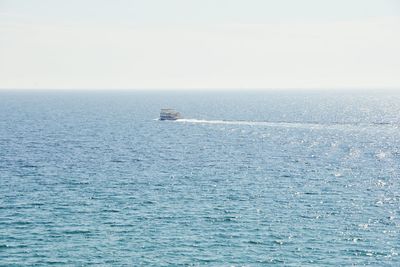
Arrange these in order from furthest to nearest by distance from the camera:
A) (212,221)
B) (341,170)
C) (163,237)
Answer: (341,170) → (212,221) → (163,237)

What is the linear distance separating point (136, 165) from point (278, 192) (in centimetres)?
4312

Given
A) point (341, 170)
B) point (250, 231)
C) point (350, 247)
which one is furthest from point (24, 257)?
point (341, 170)

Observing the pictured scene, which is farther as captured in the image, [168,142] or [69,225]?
[168,142]

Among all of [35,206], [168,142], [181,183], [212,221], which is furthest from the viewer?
[168,142]

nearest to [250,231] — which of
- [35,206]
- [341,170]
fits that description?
[35,206]

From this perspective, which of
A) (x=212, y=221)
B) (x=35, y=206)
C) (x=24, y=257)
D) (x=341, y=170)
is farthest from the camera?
(x=341, y=170)

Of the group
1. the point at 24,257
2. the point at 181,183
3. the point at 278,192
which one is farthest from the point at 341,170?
the point at 24,257

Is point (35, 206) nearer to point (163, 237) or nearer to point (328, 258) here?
point (163, 237)

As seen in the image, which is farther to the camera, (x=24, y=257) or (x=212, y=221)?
(x=212, y=221)

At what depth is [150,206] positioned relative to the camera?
8869 cm

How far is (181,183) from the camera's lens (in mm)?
106812

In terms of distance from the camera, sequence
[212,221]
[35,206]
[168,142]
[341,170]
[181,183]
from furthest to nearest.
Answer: [168,142], [341,170], [181,183], [35,206], [212,221]

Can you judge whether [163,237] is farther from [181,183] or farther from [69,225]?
[181,183]

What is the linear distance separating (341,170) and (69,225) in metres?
70.4
